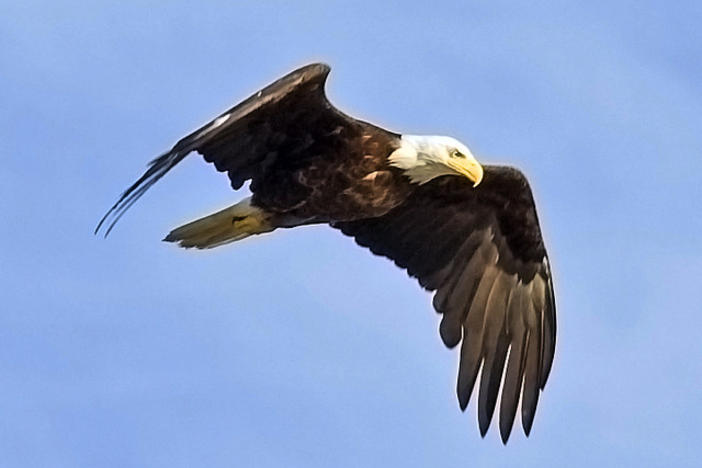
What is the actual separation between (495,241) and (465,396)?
4.26 feet

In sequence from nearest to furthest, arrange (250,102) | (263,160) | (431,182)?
(250,102)
(263,160)
(431,182)

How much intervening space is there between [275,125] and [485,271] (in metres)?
2.70

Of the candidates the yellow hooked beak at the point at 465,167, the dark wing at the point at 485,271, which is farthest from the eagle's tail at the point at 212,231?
the yellow hooked beak at the point at 465,167

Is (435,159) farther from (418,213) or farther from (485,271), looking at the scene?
(485,271)

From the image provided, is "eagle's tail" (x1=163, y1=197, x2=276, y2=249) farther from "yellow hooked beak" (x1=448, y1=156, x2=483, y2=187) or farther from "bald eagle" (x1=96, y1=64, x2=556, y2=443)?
"yellow hooked beak" (x1=448, y1=156, x2=483, y2=187)

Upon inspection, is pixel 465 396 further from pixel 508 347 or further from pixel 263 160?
pixel 263 160

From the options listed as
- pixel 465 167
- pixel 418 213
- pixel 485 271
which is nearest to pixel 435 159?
pixel 465 167

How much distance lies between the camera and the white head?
1489 cm

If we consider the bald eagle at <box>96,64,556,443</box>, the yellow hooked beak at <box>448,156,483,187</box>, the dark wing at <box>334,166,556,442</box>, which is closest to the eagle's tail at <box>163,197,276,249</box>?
the bald eagle at <box>96,64,556,443</box>

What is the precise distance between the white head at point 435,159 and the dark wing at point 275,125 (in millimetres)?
536

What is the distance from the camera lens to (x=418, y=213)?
16.0 meters

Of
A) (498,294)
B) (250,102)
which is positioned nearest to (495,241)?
(498,294)

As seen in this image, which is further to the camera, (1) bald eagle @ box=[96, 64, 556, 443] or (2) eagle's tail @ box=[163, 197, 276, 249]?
(2) eagle's tail @ box=[163, 197, 276, 249]

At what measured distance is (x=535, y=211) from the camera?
16.0 meters
